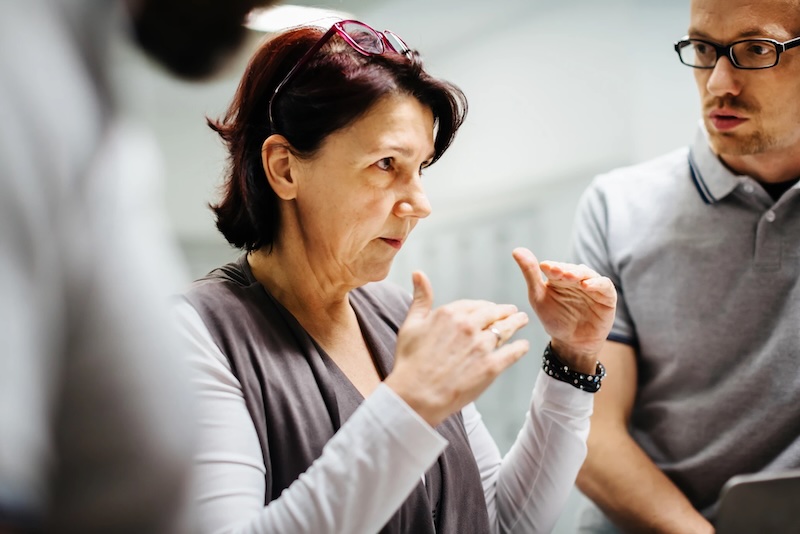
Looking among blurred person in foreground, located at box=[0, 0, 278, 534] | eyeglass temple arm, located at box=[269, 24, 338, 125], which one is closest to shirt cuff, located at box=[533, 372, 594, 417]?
eyeglass temple arm, located at box=[269, 24, 338, 125]

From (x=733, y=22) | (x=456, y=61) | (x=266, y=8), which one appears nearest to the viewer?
(x=266, y=8)

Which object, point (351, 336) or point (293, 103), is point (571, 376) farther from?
A: point (293, 103)

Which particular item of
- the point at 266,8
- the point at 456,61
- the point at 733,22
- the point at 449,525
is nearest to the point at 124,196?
the point at 266,8

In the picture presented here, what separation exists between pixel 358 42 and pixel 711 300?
958 mm

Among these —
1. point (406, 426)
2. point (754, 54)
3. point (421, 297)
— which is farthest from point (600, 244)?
point (406, 426)

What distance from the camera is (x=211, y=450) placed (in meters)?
1.02

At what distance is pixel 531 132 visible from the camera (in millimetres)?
2262

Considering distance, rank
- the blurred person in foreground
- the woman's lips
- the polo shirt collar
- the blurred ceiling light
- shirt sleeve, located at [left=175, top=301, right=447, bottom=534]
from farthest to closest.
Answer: the polo shirt collar → the woman's lips → the blurred ceiling light → shirt sleeve, located at [left=175, top=301, right=447, bottom=534] → the blurred person in foreground

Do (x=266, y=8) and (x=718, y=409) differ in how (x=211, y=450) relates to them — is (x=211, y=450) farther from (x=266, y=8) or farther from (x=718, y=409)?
(x=718, y=409)

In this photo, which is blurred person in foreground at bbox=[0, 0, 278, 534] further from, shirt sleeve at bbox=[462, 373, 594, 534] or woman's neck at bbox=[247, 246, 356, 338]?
shirt sleeve at bbox=[462, 373, 594, 534]

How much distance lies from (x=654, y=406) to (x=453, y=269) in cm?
74

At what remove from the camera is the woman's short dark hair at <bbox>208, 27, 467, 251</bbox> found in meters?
1.19

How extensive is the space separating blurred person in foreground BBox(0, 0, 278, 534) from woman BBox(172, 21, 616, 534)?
0.35 m

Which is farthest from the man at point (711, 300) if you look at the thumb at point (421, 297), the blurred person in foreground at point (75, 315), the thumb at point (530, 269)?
the blurred person in foreground at point (75, 315)
